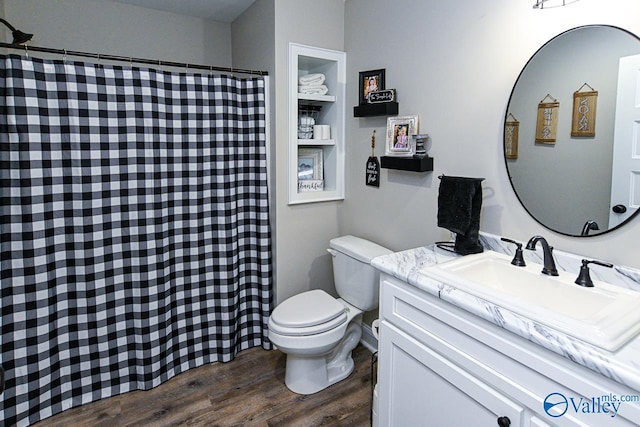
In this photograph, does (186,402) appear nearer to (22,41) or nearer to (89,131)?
(89,131)

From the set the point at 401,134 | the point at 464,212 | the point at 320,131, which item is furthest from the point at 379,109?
the point at 464,212

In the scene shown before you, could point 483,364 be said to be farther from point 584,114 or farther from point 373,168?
point 373,168

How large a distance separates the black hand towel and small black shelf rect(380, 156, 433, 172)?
24cm

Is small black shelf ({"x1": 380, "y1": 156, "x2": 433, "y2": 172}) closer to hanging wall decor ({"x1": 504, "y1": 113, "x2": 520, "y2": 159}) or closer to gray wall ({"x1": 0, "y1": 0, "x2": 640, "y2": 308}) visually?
gray wall ({"x1": 0, "y1": 0, "x2": 640, "y2": 308})

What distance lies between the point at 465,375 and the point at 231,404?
4.41 ft

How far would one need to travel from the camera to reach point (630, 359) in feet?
2.95

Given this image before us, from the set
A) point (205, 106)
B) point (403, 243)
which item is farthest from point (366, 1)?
point (403, 243)

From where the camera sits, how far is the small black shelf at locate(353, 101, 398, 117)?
2.17m

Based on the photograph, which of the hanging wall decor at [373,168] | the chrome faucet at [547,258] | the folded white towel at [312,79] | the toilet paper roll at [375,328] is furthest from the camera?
the folded white towel at [312,79]

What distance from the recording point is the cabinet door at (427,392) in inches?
46.4

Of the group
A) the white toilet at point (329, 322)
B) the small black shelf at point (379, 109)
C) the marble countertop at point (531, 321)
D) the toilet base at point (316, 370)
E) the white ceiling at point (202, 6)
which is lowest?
the toilet base at point (316, 370)

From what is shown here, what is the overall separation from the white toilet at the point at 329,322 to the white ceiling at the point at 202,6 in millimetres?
1737

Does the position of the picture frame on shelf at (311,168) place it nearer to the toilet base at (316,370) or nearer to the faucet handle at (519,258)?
the toilet base at (316,370)

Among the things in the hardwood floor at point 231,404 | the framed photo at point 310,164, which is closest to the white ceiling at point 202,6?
the framed photo at point 310,164
